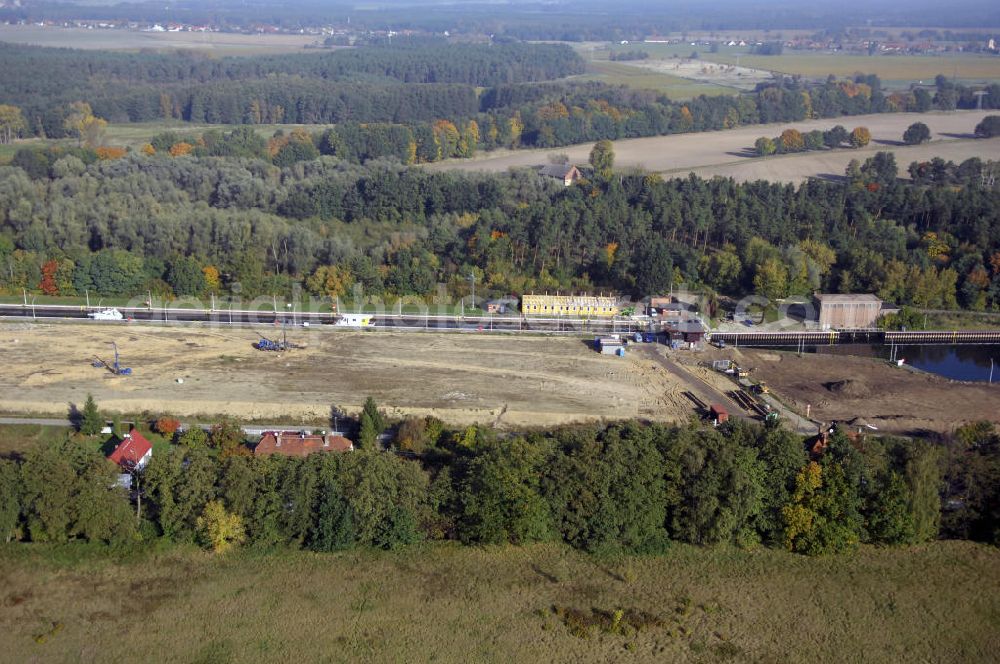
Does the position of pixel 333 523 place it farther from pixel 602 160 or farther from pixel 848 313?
pixel 602 160

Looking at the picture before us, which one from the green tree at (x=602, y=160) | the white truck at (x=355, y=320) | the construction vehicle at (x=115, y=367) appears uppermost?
the green tree at (x=602, y=160)

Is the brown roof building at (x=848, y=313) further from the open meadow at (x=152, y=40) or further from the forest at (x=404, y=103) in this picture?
the open meadow at (x=152, y=40)

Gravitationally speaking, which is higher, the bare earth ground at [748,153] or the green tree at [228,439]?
the bare earth ground at [748,153]

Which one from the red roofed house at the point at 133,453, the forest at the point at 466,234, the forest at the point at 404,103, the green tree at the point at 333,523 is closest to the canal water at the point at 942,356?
the forest at the point at 466,234

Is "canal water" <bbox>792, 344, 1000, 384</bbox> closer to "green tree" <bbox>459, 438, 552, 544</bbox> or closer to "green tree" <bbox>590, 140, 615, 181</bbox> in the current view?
"green tree" <bbox>459, 438, 552, 544</bbox>

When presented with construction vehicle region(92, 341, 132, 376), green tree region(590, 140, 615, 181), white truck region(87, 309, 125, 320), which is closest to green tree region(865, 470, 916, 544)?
construction vehicle region(92, 341, 132, 376)

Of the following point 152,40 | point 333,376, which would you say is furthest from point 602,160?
point 152,40

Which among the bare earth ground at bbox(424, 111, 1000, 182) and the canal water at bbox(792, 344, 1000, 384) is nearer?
the canal water at bbox(792, 344, 1000, 384)
